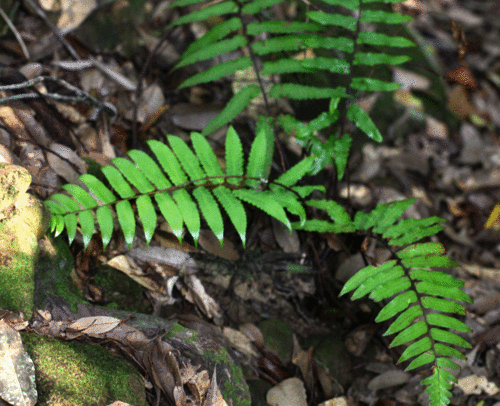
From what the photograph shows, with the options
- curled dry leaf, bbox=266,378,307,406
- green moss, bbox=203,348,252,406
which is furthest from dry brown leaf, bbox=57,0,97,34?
curled dry leaf, bbox=266,378,307,406

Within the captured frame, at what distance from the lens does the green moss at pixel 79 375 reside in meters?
1.57

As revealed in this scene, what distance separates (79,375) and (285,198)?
136 cm

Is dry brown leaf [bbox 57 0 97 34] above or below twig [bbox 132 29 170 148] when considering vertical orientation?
above

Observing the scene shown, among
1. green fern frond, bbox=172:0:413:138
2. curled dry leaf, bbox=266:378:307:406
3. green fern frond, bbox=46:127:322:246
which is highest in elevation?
green fern frond, bbox=172:0:413:138

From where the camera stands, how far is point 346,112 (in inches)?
106

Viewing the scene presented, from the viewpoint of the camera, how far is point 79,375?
165 cm

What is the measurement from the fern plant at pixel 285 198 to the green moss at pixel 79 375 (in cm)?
55

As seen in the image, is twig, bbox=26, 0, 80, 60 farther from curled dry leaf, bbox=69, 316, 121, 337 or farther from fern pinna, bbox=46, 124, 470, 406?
curled dry leaf, bbox=69, 316, 121, 337

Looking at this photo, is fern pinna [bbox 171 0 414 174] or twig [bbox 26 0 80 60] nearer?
fern pinna [bbox 171 0 414 174]

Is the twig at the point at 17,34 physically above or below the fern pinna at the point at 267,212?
above

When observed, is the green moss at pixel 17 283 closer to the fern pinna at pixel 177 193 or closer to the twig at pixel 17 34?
the fern pinna at pixel 177 193

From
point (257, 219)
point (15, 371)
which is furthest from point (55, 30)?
point (15, 371)

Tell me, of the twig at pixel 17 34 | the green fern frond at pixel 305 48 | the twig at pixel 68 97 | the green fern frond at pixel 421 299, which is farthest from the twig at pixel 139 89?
the green fern frond at pixel 421 299

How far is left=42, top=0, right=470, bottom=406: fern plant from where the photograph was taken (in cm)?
212
